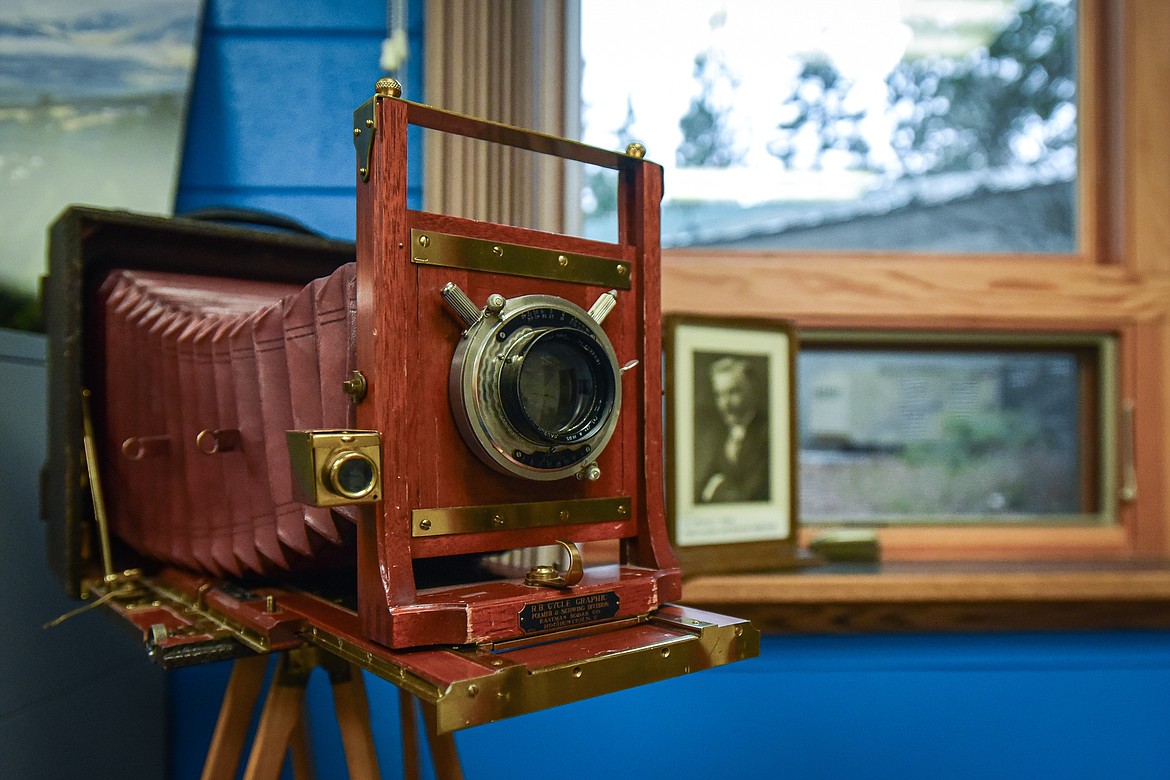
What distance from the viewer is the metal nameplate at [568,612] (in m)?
0.59

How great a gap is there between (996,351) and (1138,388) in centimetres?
23

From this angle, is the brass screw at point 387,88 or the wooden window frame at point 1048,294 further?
the wooden window frame at point 1048,294

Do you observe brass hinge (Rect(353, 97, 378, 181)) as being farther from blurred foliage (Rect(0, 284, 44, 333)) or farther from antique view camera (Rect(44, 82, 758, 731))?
blurred foliage (Rect(0, 284, 44, 333))

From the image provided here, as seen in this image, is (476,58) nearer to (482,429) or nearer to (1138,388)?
(482,429)

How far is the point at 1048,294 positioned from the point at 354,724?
4.25 feet

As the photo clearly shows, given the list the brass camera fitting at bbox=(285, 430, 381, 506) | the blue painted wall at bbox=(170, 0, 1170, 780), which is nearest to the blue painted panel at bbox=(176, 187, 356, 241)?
the blue painted wall at bbox=(170, 0, 1170, 780)

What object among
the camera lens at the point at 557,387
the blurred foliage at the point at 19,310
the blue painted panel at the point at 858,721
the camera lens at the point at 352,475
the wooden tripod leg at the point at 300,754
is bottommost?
the blue painted panel at the point at 858,721

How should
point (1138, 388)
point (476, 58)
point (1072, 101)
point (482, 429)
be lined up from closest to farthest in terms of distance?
1. point (482, 429)
2. point (476, 58)
3. point (1138, 388)
4. point (1072, 101)

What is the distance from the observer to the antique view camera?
0.56 meters

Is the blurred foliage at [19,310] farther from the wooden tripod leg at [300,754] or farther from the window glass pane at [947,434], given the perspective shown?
the window glass pane at [947,434]

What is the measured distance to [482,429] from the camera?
59cm

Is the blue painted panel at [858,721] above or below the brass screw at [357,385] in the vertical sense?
below

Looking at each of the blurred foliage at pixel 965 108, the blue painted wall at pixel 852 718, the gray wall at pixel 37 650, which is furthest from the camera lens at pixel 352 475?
the blurred foliage at pixel 965 108

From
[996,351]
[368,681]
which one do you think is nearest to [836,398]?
[996,351]
